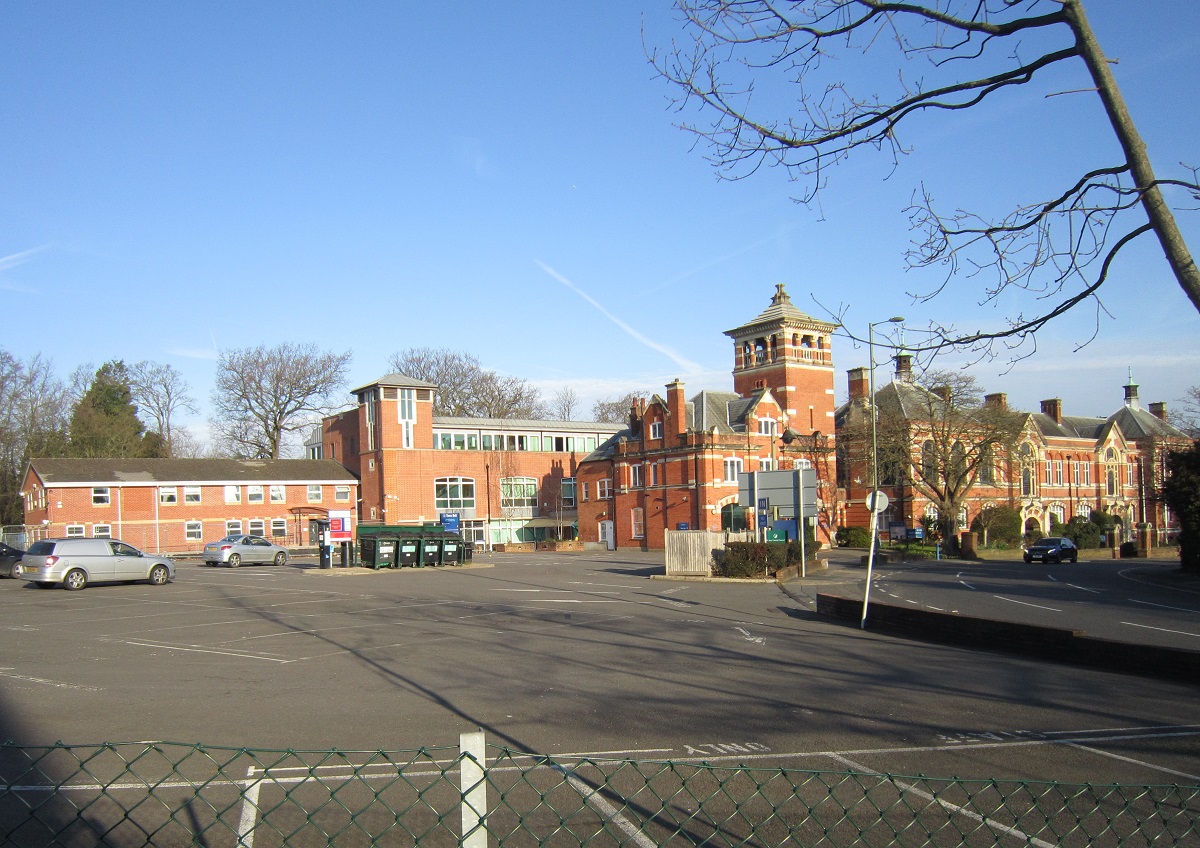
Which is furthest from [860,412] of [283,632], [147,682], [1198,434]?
[147,682]

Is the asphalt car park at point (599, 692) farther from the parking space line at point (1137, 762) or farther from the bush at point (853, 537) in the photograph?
the bush at point (853, 537)

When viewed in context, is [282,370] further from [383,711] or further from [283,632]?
[383,711]

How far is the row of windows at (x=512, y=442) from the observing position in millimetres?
73625

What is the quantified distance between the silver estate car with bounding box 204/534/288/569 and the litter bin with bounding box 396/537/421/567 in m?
9.68

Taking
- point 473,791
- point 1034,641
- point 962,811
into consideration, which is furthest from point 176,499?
point 473,791

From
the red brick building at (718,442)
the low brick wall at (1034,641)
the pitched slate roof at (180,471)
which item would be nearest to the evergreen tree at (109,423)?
the pitched slate roof at (180,471)

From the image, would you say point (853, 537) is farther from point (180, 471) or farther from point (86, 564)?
point (86, 564)

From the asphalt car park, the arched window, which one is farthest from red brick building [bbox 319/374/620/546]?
the asphalt car park

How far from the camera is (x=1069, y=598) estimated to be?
83.1 ft

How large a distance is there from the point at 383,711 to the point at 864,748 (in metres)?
5.17

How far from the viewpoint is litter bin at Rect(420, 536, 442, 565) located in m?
41.0

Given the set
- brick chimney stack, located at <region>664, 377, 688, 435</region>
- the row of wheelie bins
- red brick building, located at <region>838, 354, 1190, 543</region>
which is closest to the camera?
the row of wheelie bins

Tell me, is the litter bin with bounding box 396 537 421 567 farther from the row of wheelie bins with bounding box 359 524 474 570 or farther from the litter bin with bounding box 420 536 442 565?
the litter bin with bounding box 420 536 442 565

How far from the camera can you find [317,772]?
7.81 m
